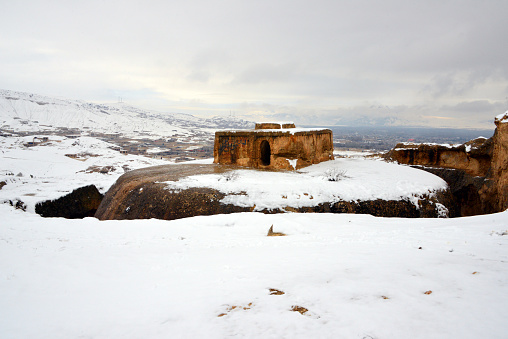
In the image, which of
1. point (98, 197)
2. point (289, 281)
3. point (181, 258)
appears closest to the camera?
point (289, 281)

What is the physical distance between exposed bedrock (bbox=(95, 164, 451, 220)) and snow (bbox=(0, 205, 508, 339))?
3739mm

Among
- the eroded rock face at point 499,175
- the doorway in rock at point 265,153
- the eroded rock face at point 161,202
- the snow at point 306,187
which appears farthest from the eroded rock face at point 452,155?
the eroded rock face at point 161,202

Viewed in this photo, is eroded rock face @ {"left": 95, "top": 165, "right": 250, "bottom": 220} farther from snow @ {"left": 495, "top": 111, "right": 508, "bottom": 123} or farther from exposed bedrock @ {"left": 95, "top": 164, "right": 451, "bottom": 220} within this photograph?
snow @ {"left": 495, "top": 111, "right": 508, "bottom": 123}

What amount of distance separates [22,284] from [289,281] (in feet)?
13.1

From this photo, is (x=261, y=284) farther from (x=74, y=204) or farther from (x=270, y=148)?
(x=74, y=204)

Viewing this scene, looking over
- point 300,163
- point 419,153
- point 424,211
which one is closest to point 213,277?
point 424,211

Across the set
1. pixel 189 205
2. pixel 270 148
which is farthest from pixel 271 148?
pixel 189 205

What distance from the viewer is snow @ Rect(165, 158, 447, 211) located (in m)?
10.9

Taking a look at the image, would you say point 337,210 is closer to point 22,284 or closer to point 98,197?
point 22,284

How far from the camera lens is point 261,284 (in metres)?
3.83

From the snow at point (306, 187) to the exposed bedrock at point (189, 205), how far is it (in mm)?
250

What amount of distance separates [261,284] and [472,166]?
21.0 metres

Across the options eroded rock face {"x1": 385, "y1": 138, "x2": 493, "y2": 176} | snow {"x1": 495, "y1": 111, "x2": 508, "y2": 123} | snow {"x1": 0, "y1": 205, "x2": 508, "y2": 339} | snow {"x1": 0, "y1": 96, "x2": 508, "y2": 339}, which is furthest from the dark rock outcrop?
eroded rock face {"x1": 385, "y1": 138, "x2": 493, "y2": 176}

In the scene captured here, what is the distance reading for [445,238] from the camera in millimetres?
5387
